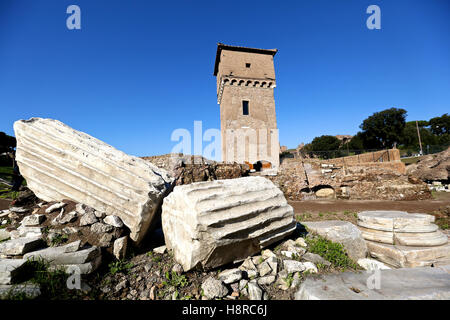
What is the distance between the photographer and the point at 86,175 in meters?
2.60

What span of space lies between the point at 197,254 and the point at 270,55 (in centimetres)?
1967

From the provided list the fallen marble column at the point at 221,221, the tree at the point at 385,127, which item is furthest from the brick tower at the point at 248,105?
the tree at the point at 385,127

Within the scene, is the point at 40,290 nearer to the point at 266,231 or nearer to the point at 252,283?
the point at 252,283

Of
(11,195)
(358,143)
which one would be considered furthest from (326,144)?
(11,195)

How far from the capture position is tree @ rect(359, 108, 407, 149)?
2783 centimetres

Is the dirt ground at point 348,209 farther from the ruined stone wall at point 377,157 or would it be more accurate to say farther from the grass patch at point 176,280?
the grass patch at point 176,280

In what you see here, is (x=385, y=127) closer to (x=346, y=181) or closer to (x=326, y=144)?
(x=326, y=144)

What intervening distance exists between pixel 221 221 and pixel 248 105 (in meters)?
15.9

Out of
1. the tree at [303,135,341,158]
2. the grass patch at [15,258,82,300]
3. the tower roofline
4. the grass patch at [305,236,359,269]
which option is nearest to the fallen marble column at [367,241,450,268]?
the grass patch at [305,236,359,269]

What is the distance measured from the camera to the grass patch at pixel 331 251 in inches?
95.2

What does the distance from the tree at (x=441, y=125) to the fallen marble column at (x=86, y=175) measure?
50581mm

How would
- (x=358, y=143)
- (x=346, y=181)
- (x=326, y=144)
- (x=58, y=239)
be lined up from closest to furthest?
(x=58, y=239) < (x=346, y=181) < (x=358, y=143) < (x=326, y=144)

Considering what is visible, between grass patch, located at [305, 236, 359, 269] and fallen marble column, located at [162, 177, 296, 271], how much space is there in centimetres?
44

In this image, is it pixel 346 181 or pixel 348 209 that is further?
pixel 346 181
